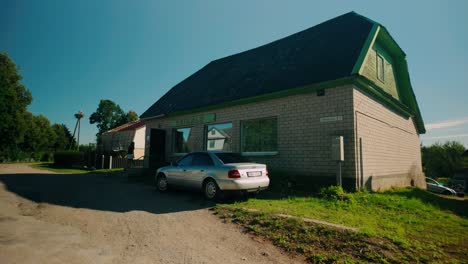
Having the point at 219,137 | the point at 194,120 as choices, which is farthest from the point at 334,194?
the point at 194,120

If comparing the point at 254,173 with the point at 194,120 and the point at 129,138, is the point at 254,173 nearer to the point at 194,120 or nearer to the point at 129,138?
the point at 194,120

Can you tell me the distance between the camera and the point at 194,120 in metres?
14.1

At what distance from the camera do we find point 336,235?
4246 mm

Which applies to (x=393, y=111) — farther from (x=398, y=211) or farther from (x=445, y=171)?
(x=445, y=171)

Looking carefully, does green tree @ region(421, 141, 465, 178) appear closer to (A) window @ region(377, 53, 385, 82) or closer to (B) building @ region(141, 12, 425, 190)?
(B) building @ region(141, 12, 425, 190)

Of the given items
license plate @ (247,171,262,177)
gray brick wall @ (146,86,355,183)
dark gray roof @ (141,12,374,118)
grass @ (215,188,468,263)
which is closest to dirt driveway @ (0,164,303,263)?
grass @ (215,188,468,263)

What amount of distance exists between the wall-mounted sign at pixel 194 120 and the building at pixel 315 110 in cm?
6

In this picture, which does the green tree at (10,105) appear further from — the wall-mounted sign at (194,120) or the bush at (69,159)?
the wall-mounted sign at (194,120)

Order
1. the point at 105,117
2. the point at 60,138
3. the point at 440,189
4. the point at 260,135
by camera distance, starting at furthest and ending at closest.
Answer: the point at 105,117
the point at 60,138
the point at 440,189
the point at 260,135

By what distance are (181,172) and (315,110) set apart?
564cm

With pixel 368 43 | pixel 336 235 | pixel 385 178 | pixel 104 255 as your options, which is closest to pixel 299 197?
pixel 336 235

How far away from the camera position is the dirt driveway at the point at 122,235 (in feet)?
11.8

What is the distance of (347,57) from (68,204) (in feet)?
36.2

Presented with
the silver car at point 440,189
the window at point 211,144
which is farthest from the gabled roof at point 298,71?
the silver car at point 440,189
